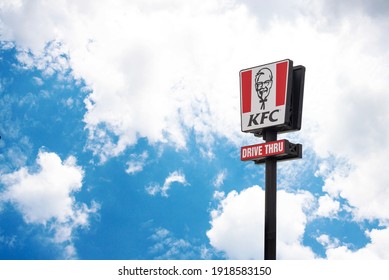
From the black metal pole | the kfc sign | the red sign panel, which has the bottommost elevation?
the black metal pole

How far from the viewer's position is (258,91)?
58.0ft

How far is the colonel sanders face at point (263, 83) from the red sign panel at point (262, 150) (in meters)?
1.26

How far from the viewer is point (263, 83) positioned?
17.6 meters

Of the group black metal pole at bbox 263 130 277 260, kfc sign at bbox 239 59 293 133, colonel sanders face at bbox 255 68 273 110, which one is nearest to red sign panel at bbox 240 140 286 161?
black metal pole at bbox 263 130 277 260

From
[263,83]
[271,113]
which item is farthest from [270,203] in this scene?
[263,83]

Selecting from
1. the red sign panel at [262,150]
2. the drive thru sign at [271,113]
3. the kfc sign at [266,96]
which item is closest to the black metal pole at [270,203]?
the drive thru sign at [271,113]

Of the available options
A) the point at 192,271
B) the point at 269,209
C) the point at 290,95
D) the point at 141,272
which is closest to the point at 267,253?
the point at 269,209

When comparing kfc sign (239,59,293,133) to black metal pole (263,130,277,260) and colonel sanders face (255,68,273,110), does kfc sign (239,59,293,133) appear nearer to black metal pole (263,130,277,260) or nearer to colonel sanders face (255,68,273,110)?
colonel sanders face (255,68,273,110)

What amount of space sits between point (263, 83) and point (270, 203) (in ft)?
12.1

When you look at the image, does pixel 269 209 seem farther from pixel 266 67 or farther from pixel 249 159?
pixel 266 67

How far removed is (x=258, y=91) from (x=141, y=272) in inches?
254

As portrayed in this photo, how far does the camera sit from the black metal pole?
16.3 meters

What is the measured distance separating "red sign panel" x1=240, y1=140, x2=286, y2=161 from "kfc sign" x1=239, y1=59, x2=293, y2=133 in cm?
62

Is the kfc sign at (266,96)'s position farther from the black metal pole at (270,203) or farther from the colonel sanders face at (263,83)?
the black metal pole at (270,203)
